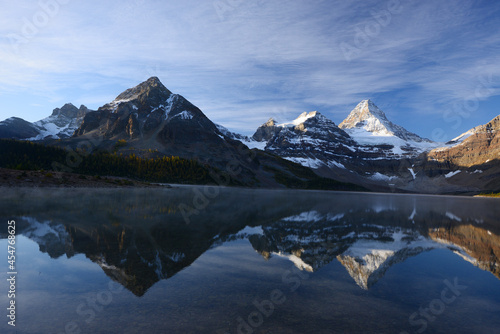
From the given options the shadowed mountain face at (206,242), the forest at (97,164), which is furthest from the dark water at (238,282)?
the forest at (97,164)

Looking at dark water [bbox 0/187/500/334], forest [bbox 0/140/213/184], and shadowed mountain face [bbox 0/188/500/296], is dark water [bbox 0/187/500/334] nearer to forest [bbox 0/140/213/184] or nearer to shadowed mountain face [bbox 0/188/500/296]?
shadowed mountain face [bbox 0/188/500/296]

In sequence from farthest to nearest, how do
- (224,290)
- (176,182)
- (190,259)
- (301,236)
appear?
(176,182) → (301,236) → (190,259) → (224,290)

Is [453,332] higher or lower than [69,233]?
higher

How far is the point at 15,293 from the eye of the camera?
9.95 metres

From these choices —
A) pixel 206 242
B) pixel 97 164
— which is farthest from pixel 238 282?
pixel 97 164

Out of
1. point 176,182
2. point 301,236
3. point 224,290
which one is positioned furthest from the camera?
point 176,182

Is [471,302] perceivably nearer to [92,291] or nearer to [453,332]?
[453,332]

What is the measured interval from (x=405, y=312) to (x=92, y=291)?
35.6ft

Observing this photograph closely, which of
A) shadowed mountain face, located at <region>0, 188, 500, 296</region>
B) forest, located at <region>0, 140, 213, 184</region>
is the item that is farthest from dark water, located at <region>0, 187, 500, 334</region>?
forest, located at <region>0, 140, 213, 184</region>

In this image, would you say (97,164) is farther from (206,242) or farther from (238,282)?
(238,282)

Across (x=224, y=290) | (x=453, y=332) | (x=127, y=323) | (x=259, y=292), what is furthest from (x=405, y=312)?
(x=127, y=323)

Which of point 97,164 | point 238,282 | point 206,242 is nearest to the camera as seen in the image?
point 238,282

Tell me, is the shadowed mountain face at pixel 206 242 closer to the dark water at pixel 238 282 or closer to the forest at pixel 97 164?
the dark water at pixel 238 282

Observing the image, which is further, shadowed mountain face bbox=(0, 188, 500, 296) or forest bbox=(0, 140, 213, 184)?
forest bbox=(0, 140, 213, 184)
